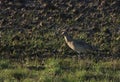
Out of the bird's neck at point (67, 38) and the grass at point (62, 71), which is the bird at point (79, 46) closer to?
the bird's neck at point (67, 38)

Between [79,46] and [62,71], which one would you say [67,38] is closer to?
[79,46]

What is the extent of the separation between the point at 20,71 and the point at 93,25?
3504mm

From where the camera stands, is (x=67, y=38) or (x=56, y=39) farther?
(x=56, y=39)

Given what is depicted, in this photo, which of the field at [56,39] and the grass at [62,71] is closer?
the grass at [62,71]

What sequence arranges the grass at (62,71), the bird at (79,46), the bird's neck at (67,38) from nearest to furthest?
the grass at (62,71) < the bird at (79,46) < the bird's neck at (67,38)

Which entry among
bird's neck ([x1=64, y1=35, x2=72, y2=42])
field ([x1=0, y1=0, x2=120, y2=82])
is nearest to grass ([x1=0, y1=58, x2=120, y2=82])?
field ([x1=0, y1=0, x2=120, y2=82])

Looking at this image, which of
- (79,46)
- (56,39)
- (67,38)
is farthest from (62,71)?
(56,39)

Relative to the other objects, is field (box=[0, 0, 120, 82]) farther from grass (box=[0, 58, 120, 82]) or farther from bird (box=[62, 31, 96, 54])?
bird (box=[62, 31, 96, 54])

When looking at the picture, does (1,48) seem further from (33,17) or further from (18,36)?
(33,17)

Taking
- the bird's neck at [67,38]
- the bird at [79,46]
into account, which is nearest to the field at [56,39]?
the bird at [79,46]

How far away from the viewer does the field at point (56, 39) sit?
38.4ft

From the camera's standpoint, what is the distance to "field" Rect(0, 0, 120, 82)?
11.7 m

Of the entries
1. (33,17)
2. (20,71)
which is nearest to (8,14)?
(33,17)

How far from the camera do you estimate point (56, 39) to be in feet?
46.4
